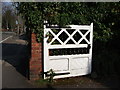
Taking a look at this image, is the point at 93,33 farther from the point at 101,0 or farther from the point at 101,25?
the point at 101,0

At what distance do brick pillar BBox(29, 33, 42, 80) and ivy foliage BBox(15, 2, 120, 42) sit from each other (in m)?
0.20

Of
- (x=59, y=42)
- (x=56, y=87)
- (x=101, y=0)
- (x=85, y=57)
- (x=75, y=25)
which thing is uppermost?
(x=101, y=0)

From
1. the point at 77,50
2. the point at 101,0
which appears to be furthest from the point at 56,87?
the point at 101,0

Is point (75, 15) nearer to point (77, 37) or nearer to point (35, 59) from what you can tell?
point (77, 37)

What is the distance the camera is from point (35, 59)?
7672 mm

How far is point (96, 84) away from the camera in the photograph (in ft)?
24.1

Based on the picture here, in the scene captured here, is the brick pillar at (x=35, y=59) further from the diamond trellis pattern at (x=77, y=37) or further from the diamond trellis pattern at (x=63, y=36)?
the diamond trellis pattern at (x=77, y=37)

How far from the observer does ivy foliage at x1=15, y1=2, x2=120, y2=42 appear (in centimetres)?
750

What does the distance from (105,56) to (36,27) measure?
2.53 m

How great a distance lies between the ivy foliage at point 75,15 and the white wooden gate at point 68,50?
0.26 metres

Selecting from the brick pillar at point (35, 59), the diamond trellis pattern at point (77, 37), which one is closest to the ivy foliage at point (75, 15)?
the brick pillar at point (35, 59)

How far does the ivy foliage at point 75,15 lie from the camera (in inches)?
295

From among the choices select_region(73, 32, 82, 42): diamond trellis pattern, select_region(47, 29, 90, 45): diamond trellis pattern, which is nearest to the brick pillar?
select_region(47, 29, 90, 45): diamond trellis pattern

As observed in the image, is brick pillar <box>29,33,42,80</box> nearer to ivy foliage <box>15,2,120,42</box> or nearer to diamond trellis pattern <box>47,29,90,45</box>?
ivy foliage <box>15,2,120,42</box>
